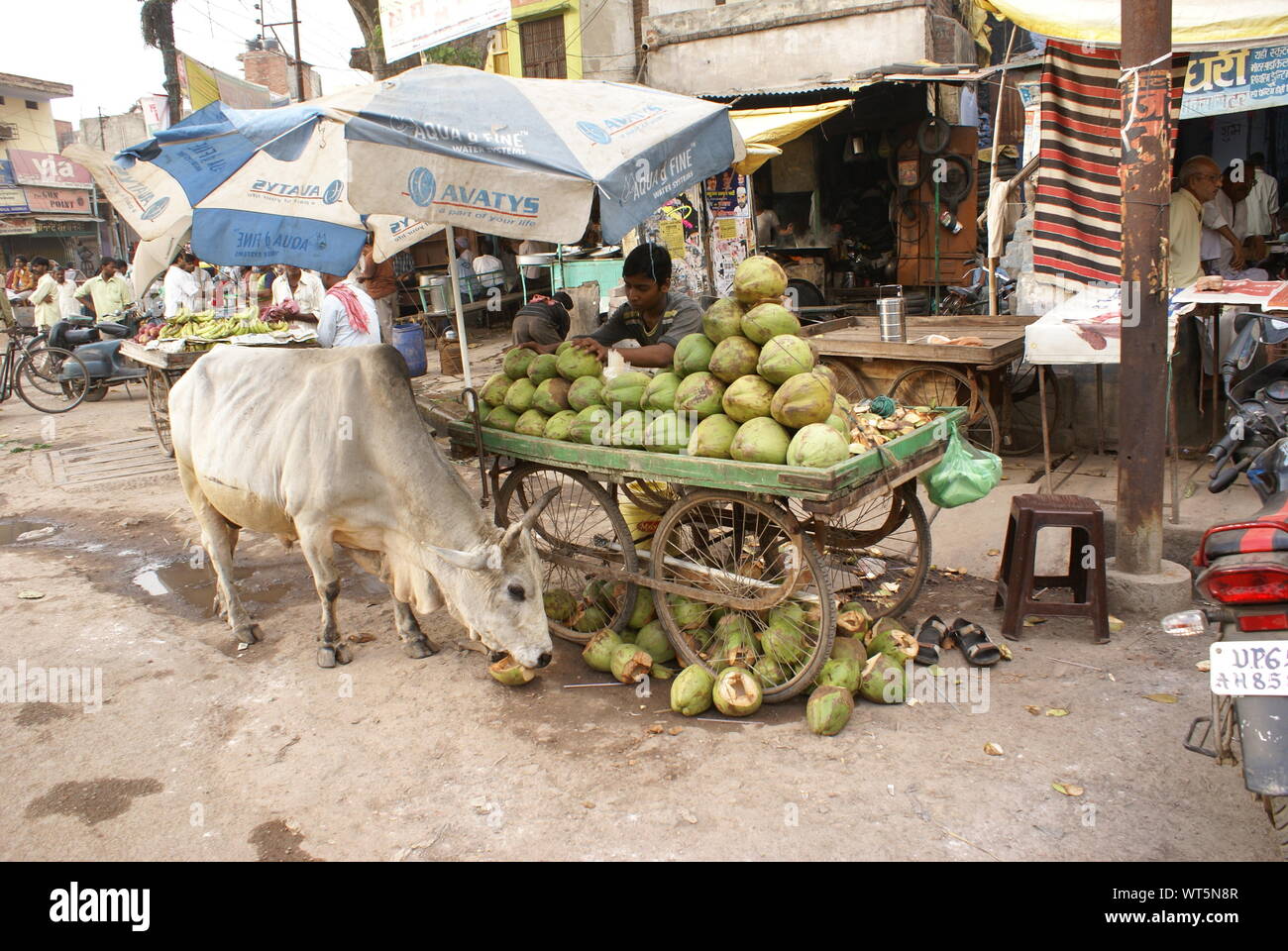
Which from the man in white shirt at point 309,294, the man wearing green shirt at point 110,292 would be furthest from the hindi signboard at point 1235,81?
the man wearing green shirt at point 110,292

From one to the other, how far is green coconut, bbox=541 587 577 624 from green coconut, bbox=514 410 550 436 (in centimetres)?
97

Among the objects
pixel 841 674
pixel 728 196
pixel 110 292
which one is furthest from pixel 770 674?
pixel 110 292

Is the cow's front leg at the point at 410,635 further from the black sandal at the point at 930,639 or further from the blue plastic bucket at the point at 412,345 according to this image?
the blue plastic bucket at the point at 412,345

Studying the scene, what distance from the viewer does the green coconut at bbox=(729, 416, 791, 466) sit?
4.04m

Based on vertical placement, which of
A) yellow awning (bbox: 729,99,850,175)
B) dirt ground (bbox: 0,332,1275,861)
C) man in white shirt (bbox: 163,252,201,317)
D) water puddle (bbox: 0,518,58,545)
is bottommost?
dirt ground (bbox: 0,332,1275,861)

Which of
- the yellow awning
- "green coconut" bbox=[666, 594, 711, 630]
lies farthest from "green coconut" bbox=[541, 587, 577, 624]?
the yellow awning

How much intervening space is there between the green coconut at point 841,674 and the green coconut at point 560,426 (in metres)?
1.70

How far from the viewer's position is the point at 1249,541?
110 inches

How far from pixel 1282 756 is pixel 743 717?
218cm

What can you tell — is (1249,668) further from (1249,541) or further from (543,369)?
(543,369)

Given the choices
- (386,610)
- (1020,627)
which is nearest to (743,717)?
(1020,627)

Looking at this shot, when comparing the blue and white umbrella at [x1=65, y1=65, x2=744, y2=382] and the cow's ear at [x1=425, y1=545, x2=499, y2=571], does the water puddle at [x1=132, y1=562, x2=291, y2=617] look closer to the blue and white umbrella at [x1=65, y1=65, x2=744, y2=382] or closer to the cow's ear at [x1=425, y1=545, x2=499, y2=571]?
the blue and white umbrella at [x1=65, y1=65, x2=744, y2=382]

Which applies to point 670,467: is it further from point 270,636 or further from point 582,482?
point 270,636

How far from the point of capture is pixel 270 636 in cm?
567
